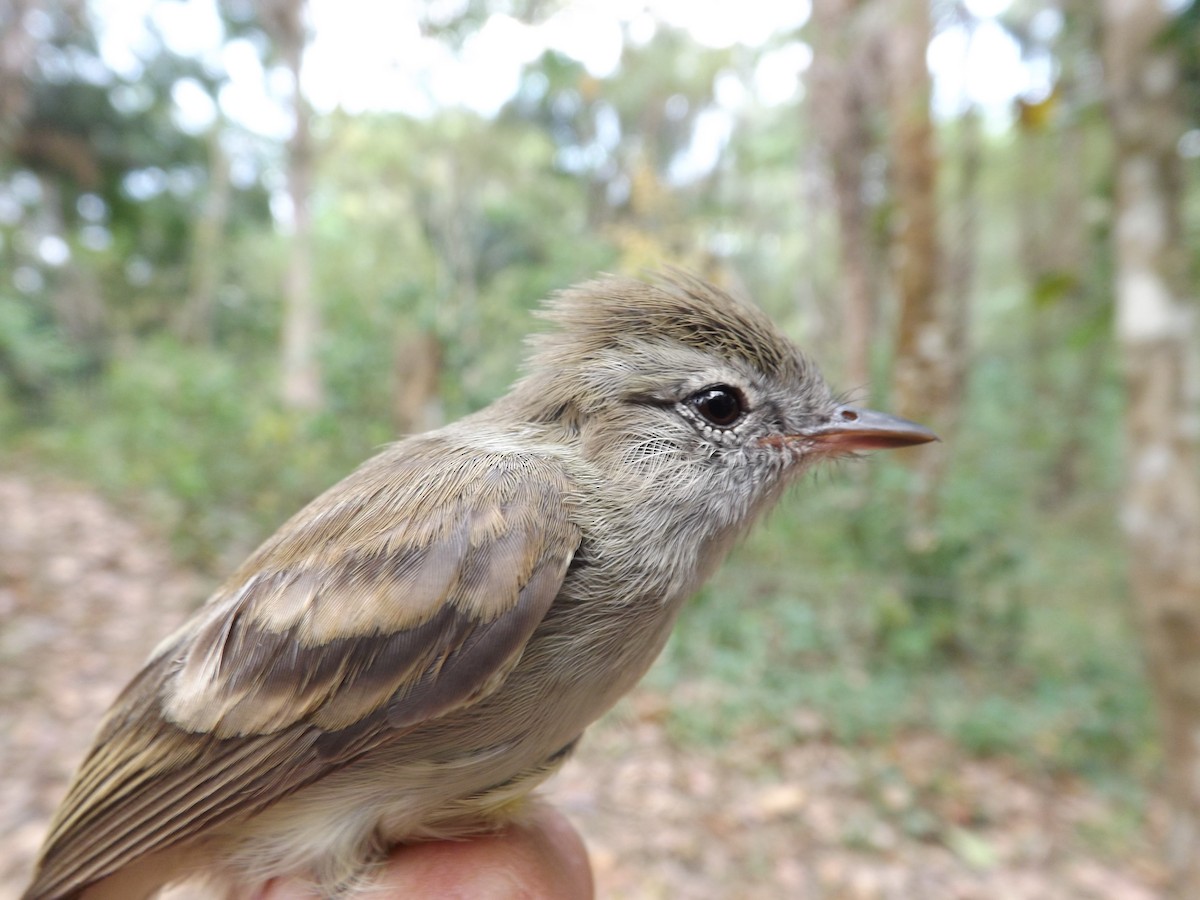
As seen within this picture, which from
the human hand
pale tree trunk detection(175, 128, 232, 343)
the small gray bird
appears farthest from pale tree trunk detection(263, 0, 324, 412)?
the human hand

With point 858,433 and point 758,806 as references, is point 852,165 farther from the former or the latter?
point 858,433

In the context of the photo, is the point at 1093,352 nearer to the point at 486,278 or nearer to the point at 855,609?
the point at 855,609

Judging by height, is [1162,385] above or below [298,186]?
below

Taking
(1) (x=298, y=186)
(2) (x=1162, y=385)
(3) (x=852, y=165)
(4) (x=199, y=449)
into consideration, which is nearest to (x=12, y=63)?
(1) (x=298, y=186)

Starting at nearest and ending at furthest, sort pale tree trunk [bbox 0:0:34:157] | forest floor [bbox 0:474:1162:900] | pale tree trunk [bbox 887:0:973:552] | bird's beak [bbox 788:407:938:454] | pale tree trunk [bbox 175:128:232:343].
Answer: bird's beak [bbox 788:407:938:454] → forest floor [bbox 0:474:1162:900] → pale tree trunk [bbox 887:0:973:552] → pale tree trunk [bbox 0:0:34:157] → pale tree trunk [bbox 175:128:232:343]

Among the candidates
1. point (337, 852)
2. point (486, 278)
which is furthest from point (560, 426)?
point (486, 278)

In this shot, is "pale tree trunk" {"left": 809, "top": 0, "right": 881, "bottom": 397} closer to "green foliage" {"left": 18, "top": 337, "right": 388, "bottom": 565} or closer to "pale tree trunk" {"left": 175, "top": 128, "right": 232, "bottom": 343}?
"green foliage" {"left": 18, "top": 337, "right": 388, "bottom": 565}
